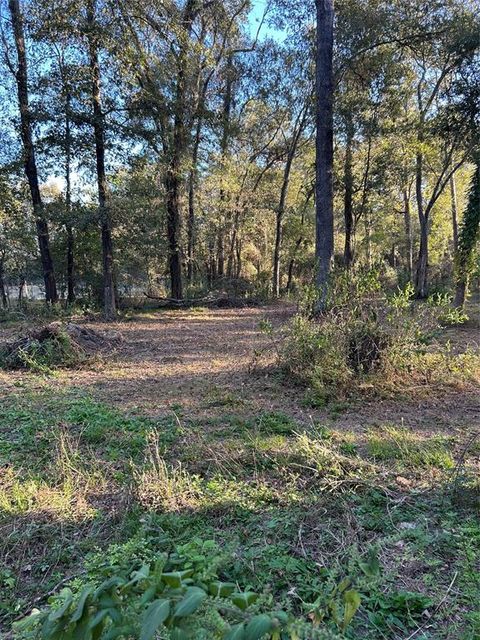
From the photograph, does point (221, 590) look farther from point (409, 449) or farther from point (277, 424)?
point (277, 424)

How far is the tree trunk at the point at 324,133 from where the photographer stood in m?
7.72

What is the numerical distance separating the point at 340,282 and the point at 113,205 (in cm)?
730

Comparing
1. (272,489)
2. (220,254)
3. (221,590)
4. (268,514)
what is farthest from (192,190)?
(221,590)

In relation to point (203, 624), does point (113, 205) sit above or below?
above

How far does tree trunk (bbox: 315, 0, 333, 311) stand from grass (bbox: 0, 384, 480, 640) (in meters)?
5.20

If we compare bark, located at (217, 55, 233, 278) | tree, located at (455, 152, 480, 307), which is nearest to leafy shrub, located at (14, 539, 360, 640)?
tree, located at (455, 152, 480, 307)

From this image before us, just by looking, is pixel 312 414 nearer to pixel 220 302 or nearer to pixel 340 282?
pixel 340 282

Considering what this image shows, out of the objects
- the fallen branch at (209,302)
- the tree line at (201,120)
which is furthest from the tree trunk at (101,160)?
the fallen branch at (209,302)

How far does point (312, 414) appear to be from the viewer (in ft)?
13.0

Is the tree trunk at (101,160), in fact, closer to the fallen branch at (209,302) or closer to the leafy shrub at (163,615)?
the fallen branch at (209,302)

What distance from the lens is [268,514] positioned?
2244 mm

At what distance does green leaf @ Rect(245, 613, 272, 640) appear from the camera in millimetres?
636

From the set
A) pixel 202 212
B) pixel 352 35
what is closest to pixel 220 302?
pixel 202 212

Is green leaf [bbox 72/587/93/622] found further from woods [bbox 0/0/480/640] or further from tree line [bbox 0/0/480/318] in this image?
tree line [bbox 0/0/480/318]
